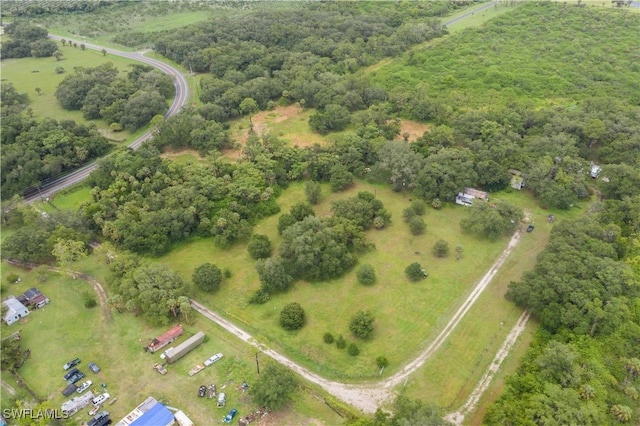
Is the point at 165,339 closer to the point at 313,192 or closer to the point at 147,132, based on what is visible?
the point at 313,192

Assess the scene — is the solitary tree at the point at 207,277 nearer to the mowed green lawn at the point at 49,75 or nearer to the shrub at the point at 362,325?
the shrub at the point at 362,325

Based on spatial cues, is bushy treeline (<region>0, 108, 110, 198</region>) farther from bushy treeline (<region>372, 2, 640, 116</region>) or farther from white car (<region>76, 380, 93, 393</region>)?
bushy treeline (<region>372, 2, 640, 116</region>)

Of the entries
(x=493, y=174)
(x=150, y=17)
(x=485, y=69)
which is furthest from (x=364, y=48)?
(x=150, y=17)

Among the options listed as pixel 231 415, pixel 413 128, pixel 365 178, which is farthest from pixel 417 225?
pixel 413 128

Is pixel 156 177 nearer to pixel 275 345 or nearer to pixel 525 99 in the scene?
pixel 275 345

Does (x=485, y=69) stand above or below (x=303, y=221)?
above

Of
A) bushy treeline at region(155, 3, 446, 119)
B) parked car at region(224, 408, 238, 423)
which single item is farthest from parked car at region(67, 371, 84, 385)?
bushy treeline at region(155, 3, 446, 119)
